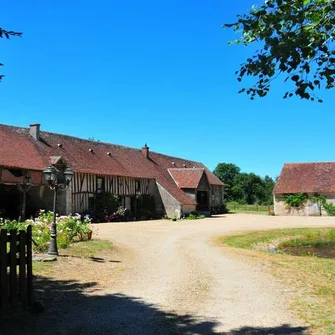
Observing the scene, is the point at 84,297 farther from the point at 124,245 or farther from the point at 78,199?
the point at 78,199

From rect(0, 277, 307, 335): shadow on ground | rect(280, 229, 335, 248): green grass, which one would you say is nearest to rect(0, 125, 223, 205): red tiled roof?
rect(280, 229, 335, 248): green grass

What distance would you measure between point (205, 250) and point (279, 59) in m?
8.96

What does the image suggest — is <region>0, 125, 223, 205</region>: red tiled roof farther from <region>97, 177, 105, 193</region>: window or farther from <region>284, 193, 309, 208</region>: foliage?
<region>284, 193, 309, 208</region>: foliage

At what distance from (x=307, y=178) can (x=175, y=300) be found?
35122mm

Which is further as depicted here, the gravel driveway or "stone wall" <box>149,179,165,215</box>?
"stone wall" <box>149,179,165,215</box>

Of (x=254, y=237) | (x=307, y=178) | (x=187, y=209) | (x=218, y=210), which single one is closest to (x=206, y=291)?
(x=254, y=237)

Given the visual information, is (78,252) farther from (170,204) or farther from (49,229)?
(170,204)

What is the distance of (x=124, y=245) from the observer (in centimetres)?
1350

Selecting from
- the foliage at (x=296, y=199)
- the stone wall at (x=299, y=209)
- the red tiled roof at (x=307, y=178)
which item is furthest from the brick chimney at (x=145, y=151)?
the foliage at (x=296, y=199)

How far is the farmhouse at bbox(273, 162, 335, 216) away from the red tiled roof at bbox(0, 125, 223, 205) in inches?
405

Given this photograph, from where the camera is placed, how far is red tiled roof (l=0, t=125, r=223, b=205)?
74.5 feet

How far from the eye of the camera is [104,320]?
5.19 meters

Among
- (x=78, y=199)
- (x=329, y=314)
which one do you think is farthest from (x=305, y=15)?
(x=78, y=199)

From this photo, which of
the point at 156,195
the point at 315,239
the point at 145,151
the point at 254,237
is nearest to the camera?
the point at 254,237
